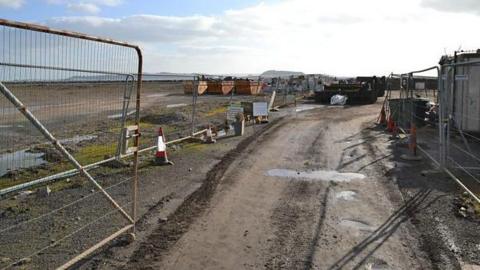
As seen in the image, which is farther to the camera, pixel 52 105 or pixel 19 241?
pixel 52 105

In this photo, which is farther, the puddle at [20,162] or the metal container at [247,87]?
the metal container at [247,87]

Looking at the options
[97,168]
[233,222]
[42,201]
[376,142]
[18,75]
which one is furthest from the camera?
[376,142]

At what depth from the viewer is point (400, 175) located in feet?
34.1

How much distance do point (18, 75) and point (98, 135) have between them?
10.1m

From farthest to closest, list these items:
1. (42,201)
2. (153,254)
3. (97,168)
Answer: (97,168) < (42,201) < (153,254)

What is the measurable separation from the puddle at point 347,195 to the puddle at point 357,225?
1.30 meters

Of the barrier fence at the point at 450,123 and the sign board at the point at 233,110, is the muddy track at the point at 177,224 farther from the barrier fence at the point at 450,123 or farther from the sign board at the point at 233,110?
the sign board at the point at 233,110

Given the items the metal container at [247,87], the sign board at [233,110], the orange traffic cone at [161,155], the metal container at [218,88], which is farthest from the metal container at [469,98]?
the metal container at [218,88]

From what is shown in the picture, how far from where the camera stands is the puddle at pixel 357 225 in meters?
6.89

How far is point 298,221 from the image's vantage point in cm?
723

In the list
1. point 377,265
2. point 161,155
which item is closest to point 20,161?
point 161,155

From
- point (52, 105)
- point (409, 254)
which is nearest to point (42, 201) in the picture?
point (52, 105)

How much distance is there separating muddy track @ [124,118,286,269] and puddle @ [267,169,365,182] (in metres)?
1.16

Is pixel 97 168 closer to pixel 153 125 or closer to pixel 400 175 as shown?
pixel 400 175
